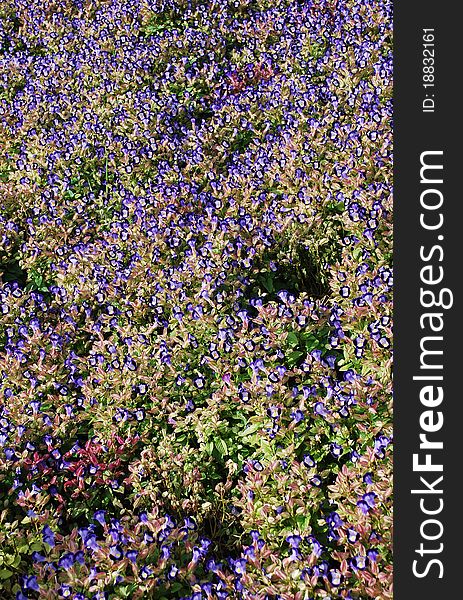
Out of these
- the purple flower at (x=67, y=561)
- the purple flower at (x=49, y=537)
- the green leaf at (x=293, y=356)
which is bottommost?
the purple flower at (x=67, y=561)

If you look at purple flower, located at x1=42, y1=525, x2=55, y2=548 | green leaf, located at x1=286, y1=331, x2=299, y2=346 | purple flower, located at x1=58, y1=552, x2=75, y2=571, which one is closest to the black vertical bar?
green leaf, located at x1=286, y1=331, x2=299, y2=346

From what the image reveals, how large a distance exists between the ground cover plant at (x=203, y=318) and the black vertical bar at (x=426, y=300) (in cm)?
16

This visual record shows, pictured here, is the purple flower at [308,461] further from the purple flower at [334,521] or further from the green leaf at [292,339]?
the green leaf at [292,339]

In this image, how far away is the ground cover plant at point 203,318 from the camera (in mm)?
3020

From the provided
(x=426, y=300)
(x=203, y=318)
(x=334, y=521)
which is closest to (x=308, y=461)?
(x=334, y=521)

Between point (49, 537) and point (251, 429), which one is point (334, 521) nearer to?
point (251, 429)

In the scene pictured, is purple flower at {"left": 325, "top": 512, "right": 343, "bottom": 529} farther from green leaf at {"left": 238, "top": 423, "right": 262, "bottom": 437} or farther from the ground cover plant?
green leaf at {"left": 238, "top": 423, "right": 262, "bottom": 437}

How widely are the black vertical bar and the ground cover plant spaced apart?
16cm

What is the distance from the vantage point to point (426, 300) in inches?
120

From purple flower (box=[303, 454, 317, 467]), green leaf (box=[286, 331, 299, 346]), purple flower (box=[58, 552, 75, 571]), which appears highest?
green leaf (box=[286, 331, 299, 346])

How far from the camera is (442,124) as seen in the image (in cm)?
340

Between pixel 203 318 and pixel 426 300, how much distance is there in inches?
54.0

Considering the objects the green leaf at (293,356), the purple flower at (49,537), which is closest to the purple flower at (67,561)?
the purple flower at (49,537)

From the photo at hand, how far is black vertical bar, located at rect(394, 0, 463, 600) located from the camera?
2625 millimetres
